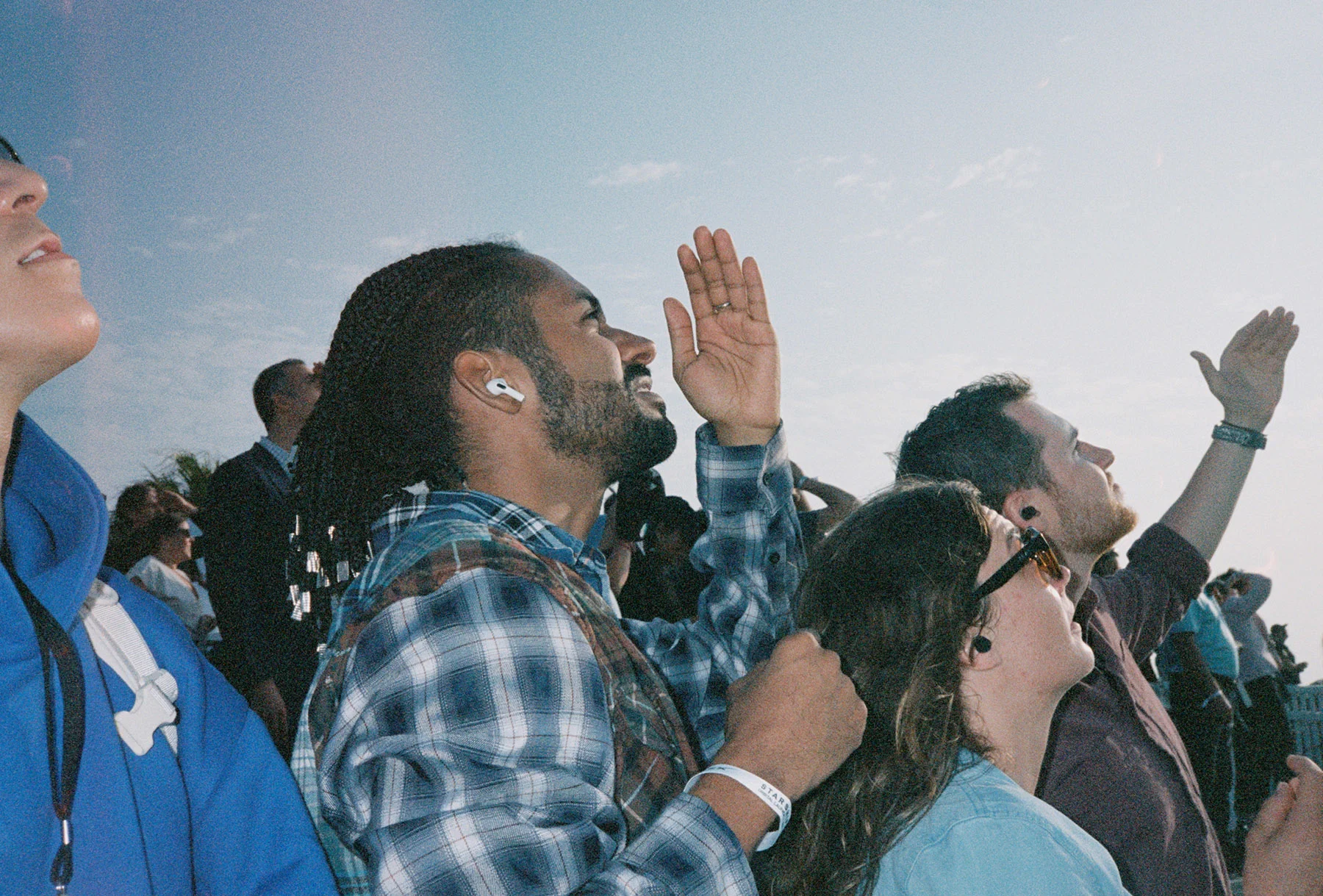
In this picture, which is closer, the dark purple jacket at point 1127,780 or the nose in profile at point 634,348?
the nose in profile at point 634,348

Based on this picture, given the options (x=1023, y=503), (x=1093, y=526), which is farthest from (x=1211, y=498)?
(x=1023, y=503)

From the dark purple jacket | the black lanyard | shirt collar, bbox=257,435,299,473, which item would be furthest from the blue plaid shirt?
shirt collar, bbox=257,435,299,473

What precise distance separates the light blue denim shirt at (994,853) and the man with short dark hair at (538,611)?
11.6 inches

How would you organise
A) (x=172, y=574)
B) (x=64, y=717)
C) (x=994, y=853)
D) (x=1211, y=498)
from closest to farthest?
1. (x=64, y=717)
2. (x=994, y=853)
3. (x=1211, y=498)
4. (x=172, y=574)

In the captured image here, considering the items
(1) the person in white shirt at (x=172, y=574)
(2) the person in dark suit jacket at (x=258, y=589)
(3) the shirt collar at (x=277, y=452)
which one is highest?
(3) the shirt collar at (x=277, y=452)

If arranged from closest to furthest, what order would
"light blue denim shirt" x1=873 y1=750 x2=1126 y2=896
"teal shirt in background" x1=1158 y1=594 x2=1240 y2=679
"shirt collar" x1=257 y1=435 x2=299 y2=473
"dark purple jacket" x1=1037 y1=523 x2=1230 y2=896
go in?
"light blue denim shirt" x1=873 y1=750 x2=1126 y2=896, "dark purple jacket" x1=1037 y1=523 x2=1230 y2=896, "shirt collar" x1=257 y1=435 x2=299 y2=473, "teal shirt in background" x1=1158 y1=594 x2=1240 y2=679

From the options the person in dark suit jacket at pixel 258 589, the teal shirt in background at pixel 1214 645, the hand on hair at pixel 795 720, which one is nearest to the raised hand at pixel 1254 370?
the hand on hair at pixel 795 720

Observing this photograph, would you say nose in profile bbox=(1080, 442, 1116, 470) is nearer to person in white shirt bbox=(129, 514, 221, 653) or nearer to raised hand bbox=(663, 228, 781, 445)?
raised hand bbox=(663, 228, 781, 445)

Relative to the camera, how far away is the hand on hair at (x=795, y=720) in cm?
144

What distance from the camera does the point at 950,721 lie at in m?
1.94

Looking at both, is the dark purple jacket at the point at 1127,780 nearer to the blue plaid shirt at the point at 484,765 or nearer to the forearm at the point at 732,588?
the forearm at the point at 732,588

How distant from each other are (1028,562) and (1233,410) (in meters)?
2.14

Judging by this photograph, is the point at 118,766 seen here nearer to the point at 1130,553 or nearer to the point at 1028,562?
the point at 1028,562

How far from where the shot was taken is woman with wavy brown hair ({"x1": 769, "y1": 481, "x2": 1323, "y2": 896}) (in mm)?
1673
